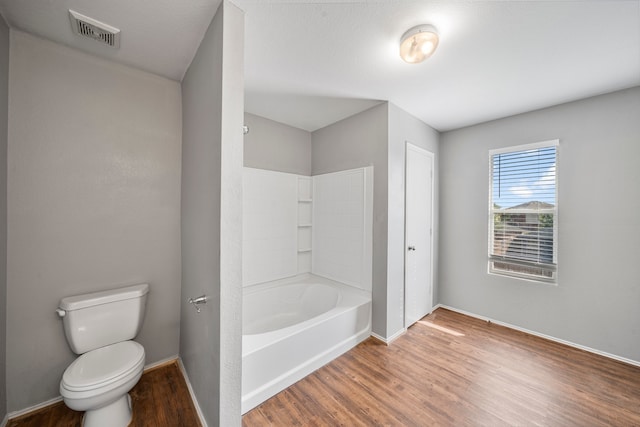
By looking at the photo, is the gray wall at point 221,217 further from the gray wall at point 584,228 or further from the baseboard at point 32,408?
the gray wall at point 584,228

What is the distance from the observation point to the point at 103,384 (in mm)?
1287

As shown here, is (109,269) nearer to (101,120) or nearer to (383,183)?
(101,120)

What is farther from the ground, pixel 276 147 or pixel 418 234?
pixel 276 147

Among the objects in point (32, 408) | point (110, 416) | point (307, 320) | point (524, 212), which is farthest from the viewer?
point (524, 212)

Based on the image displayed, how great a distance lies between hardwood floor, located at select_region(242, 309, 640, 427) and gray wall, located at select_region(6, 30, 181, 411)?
53.0 inches

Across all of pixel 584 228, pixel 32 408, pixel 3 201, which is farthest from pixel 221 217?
pixel 584 228

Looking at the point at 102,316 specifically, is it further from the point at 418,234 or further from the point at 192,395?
the point at 418,234

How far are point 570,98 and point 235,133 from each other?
9.89 ft

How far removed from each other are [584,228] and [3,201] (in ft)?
14.4

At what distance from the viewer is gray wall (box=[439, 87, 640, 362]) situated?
6.59 ft

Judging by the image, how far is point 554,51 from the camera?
156 cm

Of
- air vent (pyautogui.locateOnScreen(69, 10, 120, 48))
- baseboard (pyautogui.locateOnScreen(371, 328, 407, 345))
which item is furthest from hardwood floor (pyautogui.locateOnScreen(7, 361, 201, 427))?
air vent (pyautogui.locateOnScreen(69, 10, 120, 48))

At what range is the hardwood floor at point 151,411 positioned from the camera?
144 centimetres

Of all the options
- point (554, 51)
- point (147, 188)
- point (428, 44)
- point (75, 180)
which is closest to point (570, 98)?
point (554, 51)
